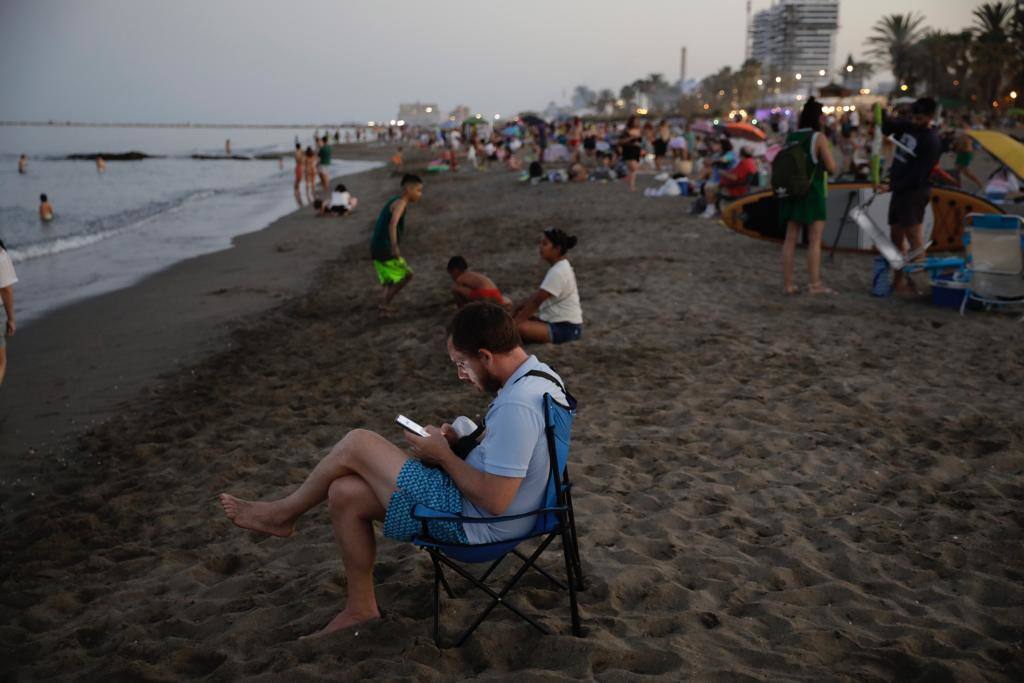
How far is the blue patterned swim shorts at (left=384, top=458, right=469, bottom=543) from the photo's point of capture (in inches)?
103

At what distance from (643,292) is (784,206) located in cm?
173

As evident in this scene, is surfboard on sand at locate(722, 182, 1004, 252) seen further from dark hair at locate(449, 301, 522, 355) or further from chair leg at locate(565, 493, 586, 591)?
dark hair at locate(449, 301, 522, 355)

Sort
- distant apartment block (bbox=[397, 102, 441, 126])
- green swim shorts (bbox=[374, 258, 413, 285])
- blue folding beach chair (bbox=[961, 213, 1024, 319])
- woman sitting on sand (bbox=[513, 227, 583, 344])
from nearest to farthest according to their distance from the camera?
woman sitting on sand (bbox=[513, 227, 583, 344]), blue folding beach chair (bbox=[961, 213, 1024, 319]), green swim shorts (bbox=[374, 258, 413, 285]), distant apartment block (bbox=[397, 102, 441, 126])

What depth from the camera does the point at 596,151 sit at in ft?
90.4

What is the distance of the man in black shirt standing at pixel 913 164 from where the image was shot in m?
7.62

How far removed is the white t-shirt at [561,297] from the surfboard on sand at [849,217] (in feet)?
16.4

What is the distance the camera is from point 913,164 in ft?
25.3

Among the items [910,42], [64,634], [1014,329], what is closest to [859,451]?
[1014,329]

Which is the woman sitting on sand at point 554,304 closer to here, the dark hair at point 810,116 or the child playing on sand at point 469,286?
the child playing on sand at point 469,286

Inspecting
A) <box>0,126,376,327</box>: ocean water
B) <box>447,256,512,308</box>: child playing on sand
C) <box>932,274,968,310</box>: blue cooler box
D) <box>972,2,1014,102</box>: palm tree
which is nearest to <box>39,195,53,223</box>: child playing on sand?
<box>0,126,376,327</box>: ocean water

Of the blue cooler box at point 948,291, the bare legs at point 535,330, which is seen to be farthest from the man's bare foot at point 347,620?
the blue cooler box at point 948,291

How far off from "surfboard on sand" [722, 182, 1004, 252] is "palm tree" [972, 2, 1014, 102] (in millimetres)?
52440

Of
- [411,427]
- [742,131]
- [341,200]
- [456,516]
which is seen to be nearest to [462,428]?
[411,427]

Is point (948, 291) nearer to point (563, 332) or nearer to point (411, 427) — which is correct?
point (563, 332)
